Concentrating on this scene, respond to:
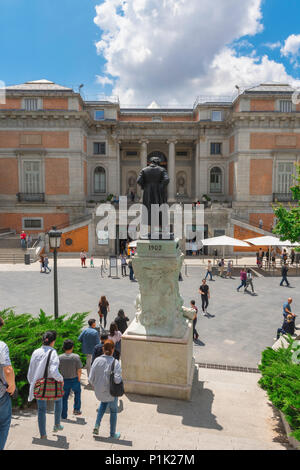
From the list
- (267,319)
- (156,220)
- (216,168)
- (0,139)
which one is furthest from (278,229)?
(0,139)

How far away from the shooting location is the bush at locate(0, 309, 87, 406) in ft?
19.6

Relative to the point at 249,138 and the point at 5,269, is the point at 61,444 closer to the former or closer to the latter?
the point at 5,269

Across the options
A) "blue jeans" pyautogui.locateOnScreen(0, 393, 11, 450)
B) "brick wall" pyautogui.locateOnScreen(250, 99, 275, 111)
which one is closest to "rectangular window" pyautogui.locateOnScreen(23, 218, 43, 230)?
"brick wall" pyautogui.locateOnScreen(250, 99, 275, 111)

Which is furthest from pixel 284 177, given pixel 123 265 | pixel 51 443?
pixel 51 443

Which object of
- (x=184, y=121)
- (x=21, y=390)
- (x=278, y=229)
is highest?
(x=184, y=121)

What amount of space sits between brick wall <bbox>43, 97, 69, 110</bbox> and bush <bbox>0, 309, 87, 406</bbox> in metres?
27.3

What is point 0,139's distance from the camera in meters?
31.5

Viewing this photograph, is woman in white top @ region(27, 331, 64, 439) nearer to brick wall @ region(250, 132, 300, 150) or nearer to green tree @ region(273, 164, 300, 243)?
green tree @ region(273, 164, 300, 243)

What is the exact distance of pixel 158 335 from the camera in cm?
700

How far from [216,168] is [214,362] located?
29614 mm

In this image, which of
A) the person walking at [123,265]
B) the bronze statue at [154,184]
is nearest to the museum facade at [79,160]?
the person walking at [123,265]

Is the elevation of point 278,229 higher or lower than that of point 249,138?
lower

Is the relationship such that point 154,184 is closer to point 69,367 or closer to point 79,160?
point 69,367

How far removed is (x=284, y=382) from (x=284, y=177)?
29.7 metres
